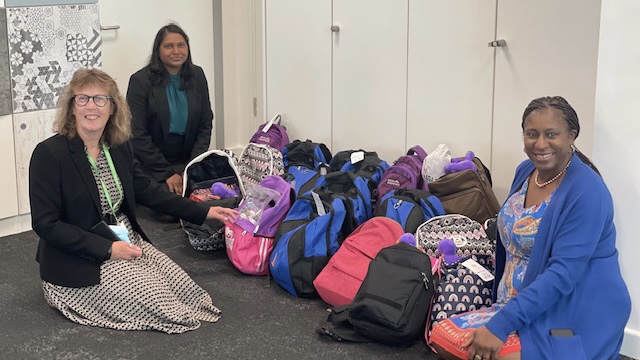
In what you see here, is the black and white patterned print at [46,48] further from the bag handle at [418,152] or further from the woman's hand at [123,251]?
the bag handle at [418,152]

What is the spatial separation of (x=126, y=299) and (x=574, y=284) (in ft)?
5.50

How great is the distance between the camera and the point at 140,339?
3.38 meters

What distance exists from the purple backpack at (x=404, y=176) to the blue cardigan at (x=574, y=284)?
145cm

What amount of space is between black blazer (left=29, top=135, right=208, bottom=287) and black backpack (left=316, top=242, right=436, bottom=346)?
3.12 feet

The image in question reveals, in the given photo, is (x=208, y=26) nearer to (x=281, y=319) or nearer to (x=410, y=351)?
(x=281, y=319)

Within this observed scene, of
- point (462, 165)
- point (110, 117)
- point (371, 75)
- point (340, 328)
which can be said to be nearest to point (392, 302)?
point (340, 328)

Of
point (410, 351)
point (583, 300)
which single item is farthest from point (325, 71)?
point (583, 300)

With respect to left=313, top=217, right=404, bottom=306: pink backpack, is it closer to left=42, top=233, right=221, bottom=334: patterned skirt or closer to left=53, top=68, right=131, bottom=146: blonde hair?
left=42, top=233, right=221, bottom=334: patterned skirt

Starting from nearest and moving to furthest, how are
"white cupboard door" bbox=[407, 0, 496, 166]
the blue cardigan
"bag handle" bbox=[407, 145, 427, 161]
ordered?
the blue cardigan → "white cupboard door" bbox=[407, 0, 496, 166] → "bag handle" bbox=[407, 145, 427, 161]

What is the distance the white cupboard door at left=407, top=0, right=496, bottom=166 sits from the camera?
13.8 feet

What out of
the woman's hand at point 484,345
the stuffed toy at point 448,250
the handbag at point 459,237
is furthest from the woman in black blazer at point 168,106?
the woman's hand at point 484,345

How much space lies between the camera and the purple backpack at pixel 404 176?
14.1 ft

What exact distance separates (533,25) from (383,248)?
129 cm

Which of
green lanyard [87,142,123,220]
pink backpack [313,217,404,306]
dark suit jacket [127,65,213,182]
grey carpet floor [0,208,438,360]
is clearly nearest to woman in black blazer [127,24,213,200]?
dark suit jacket [127,65,213,182]
